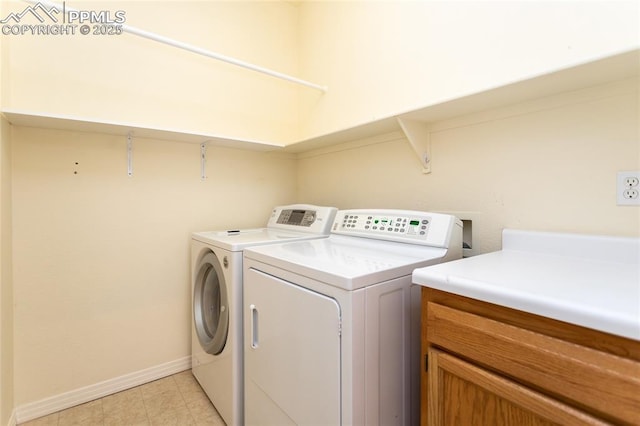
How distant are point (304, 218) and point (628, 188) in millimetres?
1576

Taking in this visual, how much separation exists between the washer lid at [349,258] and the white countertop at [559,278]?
0.15 metres

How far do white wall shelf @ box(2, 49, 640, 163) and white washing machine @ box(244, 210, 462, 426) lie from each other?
490 mm

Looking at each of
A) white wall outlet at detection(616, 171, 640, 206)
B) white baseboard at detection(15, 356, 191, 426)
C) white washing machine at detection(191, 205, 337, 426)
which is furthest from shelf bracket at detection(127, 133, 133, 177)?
white wall outlet at detection(616, 171, 640, 206)

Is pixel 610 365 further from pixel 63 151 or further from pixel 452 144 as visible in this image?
pixel 63 151

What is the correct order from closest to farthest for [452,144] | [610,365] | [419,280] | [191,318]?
1. [610,365]
2. [419,280]
3. [452,144]
4. [191,318]

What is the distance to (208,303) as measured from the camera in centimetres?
196

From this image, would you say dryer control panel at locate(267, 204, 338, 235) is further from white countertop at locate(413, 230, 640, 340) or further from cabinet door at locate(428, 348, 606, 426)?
cabinet door at locate(428, 348, 606, 426)

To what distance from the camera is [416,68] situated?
1.71m

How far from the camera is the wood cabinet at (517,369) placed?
0.57m

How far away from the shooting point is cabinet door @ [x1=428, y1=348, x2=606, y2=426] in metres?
0.65

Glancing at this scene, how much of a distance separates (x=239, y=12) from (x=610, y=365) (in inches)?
114

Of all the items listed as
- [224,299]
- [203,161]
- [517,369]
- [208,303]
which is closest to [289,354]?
[224,299]

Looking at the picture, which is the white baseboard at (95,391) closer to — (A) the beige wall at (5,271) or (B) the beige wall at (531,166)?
(A) the beige wall at (5,271)

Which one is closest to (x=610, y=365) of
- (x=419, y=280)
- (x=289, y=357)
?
(x=419, y=280)
